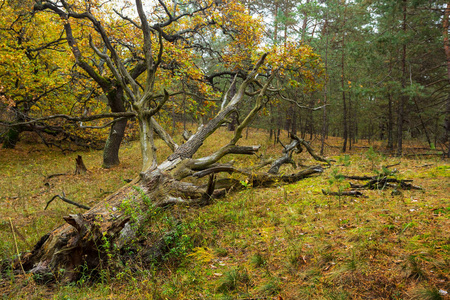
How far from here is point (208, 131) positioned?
7.98 metres

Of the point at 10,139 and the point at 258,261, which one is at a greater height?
the point at 10,139

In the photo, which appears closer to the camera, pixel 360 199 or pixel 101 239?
pixel 101 239

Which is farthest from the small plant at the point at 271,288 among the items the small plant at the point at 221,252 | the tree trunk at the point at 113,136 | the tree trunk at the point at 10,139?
the tree trunk at the point at 10,139

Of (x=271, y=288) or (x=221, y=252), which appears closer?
(x=271, y=288)

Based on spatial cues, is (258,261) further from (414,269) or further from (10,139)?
(10,139)

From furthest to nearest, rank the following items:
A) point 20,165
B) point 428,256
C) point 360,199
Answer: point 20,165 < point 360,199 < point 428,256

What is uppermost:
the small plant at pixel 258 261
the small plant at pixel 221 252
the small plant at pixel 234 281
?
the small plant at pixel 258 261

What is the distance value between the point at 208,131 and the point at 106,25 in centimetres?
701

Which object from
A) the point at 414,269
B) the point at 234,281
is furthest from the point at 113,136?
the point at 414,269

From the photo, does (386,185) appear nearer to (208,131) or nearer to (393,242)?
(393,242)

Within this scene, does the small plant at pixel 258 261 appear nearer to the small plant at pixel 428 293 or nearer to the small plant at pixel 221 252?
the small plant at pixel 221 252

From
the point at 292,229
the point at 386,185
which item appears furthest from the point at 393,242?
the point at 386,185

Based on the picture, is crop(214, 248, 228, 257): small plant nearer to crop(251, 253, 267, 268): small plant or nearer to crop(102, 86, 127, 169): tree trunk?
crop(251, 253, 267, 268): small plant

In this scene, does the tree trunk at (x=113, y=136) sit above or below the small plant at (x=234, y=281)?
above
